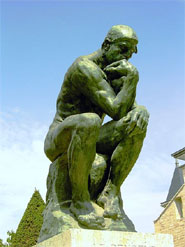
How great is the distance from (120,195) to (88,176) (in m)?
0.52

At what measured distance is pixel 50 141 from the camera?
4.71 meters

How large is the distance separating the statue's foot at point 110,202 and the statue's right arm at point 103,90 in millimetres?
835

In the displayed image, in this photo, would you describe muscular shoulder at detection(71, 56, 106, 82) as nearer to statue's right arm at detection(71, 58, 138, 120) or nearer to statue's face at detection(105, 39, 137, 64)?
statue's right arm at detection(71, 58, 138, 120)

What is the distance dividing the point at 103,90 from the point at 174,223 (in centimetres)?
2400

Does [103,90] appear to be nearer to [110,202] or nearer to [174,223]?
[110,202]

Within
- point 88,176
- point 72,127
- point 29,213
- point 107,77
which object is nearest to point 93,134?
point 72,127

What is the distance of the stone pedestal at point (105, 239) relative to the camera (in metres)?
3.85

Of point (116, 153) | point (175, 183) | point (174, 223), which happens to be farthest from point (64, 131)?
point (175, 183)

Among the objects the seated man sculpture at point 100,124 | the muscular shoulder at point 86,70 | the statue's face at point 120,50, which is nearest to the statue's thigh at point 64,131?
the seated man sculpture at point 100,124

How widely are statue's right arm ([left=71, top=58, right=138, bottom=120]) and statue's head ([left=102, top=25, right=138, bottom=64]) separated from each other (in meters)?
0.31

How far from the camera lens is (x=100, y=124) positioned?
4312mm

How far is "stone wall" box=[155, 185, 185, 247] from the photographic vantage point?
2633 cm

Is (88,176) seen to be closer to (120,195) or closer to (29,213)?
(120,195)

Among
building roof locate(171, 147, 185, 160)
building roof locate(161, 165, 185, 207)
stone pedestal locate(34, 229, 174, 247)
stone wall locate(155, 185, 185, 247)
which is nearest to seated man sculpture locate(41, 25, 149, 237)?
stone pedestal locate(34, 229, 174, 247)
